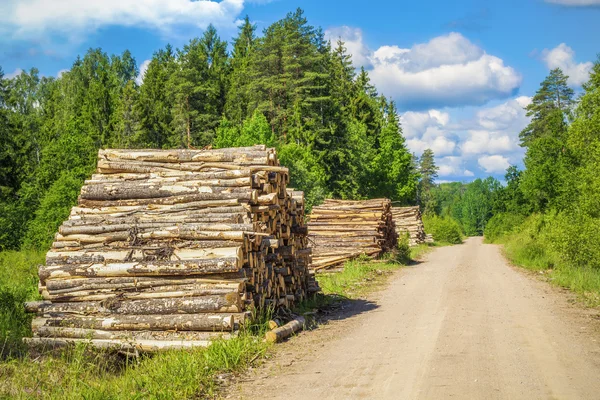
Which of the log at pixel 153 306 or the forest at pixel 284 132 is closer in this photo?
the log at pixel 153 306

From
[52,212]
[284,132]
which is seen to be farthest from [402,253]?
[284,132]

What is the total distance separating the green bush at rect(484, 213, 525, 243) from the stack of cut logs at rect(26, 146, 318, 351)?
1311 inches

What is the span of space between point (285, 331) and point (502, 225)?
1763 inches

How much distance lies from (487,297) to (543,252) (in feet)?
34.5

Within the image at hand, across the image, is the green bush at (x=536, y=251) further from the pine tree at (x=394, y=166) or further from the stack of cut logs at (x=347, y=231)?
the pine tree at (x=394, y=166)

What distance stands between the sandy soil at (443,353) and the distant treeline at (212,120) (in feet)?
73.8

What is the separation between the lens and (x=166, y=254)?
9766mm

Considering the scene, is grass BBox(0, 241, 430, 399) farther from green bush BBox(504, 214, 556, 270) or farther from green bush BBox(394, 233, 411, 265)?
green bush BBox(394, 233, 411, 265)

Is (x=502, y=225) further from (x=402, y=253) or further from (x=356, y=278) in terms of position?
(x=356, y=278)

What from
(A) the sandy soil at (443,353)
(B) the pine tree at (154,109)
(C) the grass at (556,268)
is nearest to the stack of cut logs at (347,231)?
(C) the grass at (556,268)

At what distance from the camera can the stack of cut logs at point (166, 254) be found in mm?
9289

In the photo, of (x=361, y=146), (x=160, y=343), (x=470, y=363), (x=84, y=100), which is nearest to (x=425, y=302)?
(x=470, y=363)

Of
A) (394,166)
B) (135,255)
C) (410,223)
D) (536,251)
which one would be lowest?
(536,251)

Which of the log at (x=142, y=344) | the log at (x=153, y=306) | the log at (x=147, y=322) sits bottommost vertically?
the log at (x=142, y=344)
